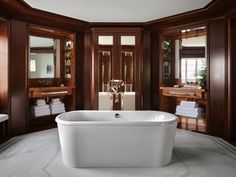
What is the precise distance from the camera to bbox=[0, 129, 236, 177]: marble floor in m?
2.31

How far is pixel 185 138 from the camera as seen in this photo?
3680mm

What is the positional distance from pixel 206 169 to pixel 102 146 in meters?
1.19

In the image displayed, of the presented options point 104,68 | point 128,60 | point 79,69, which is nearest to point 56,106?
point 79,69

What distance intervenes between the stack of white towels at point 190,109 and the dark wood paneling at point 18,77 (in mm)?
2878

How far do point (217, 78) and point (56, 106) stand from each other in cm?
314

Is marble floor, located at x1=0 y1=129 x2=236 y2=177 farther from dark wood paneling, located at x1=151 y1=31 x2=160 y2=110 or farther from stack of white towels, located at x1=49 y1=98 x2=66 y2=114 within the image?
dark wood paneling, located at x1=151 y1=31 x2=160 y2=110

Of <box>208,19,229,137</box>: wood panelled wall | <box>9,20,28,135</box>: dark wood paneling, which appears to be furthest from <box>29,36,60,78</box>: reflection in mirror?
<box>208,19,229,137</box>: wood panelled wall

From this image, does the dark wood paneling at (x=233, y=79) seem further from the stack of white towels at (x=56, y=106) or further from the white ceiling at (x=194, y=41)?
the stack of white towels at (x=56, y=106)

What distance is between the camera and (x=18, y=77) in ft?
12.3

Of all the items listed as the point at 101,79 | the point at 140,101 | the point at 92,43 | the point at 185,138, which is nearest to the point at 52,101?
the point at 101,79

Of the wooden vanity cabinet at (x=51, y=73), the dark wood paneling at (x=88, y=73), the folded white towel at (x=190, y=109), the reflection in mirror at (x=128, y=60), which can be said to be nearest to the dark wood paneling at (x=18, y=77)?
the wooden vanity cabinet at (x=51, y=73)

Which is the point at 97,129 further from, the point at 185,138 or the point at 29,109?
the point at 29,109

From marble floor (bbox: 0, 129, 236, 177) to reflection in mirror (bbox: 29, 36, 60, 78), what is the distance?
141 cm

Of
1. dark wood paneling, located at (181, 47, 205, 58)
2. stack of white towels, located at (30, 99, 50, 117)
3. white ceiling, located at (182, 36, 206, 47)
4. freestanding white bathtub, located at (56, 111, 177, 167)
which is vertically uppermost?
white ceiling, located at (182, 36, 206, 47)
